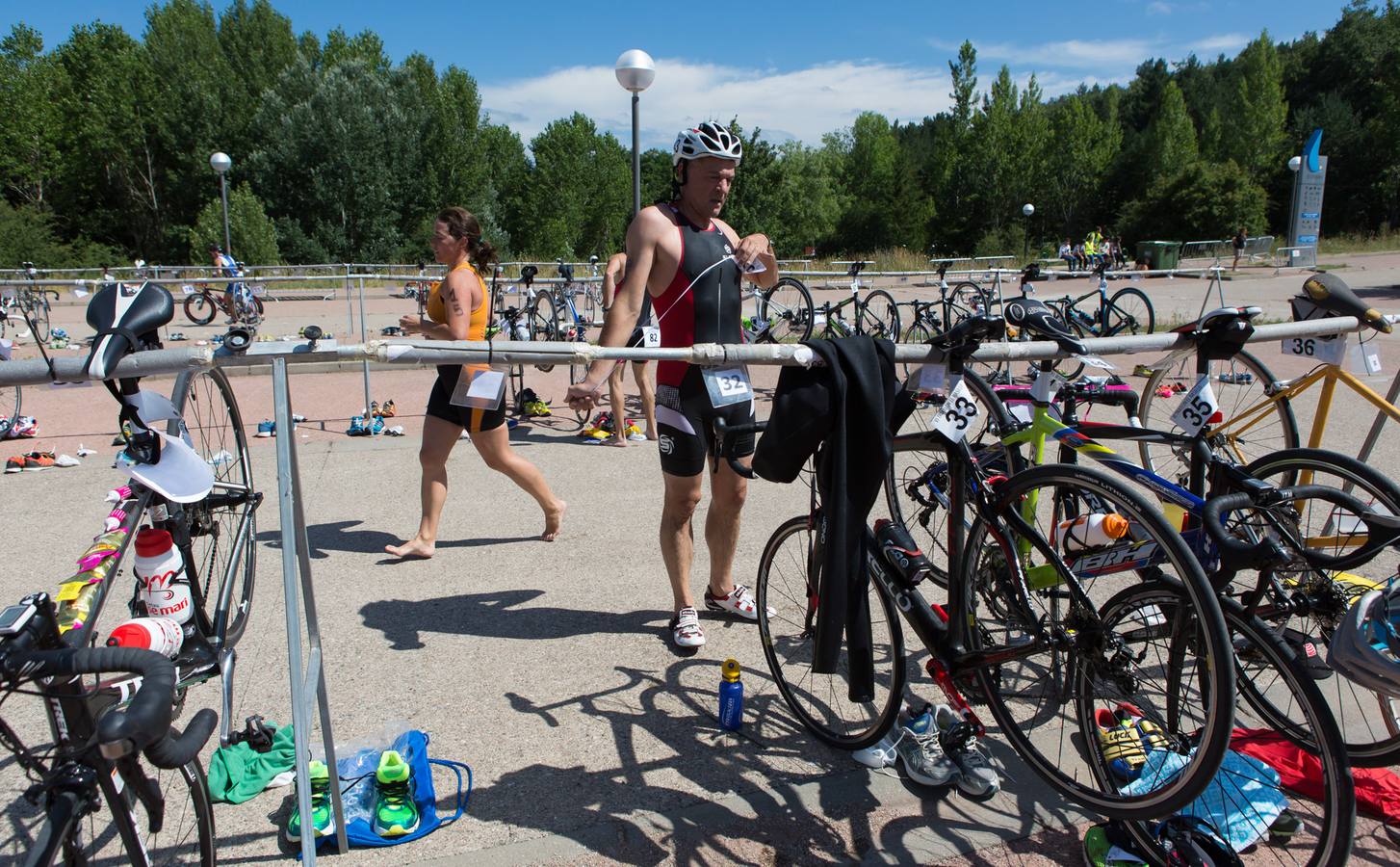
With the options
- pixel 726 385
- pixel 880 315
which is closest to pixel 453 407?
pixel 726 385

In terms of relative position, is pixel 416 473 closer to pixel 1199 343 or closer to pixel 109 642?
pixel 109 642

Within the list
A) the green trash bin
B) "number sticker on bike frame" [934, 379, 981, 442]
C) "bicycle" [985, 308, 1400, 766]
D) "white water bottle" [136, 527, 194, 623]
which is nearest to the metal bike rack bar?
"white water bottle" [136, 527, 194, 623]

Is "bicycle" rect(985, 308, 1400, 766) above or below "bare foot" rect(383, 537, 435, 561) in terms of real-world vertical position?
above

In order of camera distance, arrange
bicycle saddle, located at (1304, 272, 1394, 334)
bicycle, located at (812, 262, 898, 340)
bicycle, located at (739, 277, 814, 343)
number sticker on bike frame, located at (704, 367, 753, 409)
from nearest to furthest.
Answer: number sticker on bike frame, located at (704, 367, 753, 409) → bicycle saddle, located at (1304, 272, 1394, 334) → bicycle, located at (739, 277, 814, 343) → bicycle, located at (812, 262, 898, 340)

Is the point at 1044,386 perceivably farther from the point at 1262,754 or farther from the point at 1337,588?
the point at 1262,754

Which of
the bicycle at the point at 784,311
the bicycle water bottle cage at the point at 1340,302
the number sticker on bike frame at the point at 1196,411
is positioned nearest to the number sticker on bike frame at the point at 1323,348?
the bicycle water bottle cage at the point at 1340,302

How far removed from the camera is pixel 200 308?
2136cm

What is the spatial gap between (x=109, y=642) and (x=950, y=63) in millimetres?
82055

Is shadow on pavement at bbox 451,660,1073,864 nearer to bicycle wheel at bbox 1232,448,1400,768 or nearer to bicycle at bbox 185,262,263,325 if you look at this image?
bicycle wheel at bbox 1232,448,1400,768

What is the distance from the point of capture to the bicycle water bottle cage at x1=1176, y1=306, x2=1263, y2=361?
290 cm

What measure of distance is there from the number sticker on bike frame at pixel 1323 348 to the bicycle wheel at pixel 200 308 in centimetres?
2118

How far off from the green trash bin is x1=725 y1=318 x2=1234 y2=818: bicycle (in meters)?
37.0

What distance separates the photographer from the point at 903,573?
2717mm

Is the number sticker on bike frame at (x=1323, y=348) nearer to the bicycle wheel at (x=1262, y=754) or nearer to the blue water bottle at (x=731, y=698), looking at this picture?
the bicycle wheel at (x=1262, y=754)
